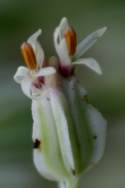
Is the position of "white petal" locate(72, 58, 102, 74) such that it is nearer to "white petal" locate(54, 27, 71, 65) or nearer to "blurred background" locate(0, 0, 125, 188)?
"white petal" locate(54, 27, 71, 65)

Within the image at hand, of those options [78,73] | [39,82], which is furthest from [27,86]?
[78,73]

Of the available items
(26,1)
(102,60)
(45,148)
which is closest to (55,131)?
(45,148)

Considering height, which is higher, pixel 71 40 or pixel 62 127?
pixel 71 40

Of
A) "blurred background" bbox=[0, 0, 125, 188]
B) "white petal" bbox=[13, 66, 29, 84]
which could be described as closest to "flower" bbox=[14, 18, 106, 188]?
"white petal" bbox=[13, 66, 29, 84]

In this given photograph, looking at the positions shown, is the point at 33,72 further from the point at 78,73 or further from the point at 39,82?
the point at 78,73

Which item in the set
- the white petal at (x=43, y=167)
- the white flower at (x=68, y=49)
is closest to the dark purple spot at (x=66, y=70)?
the white flower at (x=68, y=49)
